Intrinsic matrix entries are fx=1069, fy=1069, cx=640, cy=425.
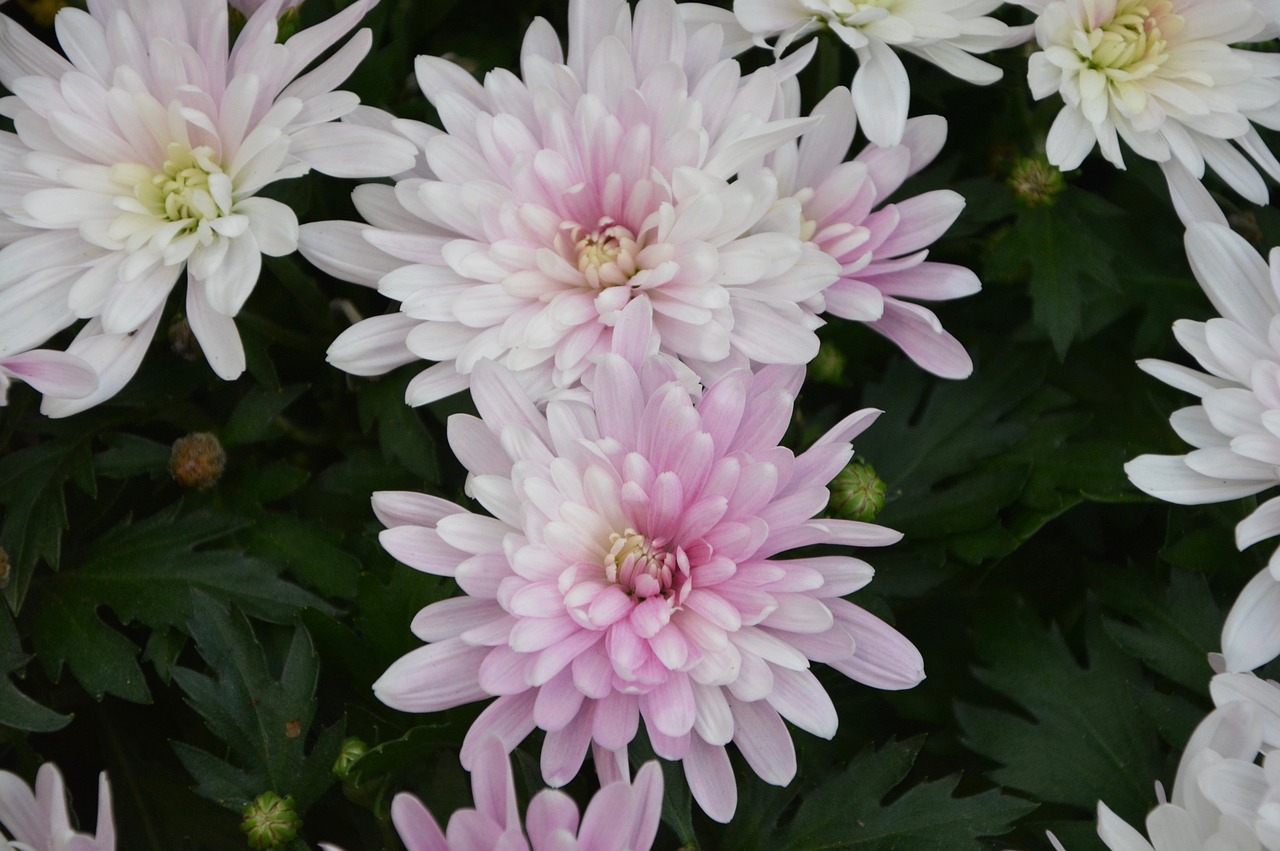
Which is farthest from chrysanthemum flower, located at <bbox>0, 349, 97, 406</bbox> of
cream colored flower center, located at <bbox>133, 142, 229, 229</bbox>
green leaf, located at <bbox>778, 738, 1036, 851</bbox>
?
green leaf, located at <bbox>778, 738, 1036, 851</bbox>

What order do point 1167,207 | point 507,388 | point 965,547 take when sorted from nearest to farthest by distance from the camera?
point 507,388 < point 965,547 < point 1167,207

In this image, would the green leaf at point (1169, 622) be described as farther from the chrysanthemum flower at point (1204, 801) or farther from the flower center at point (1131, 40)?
the flower center at point (1131, 40)

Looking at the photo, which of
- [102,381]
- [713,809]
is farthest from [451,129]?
[713,809]

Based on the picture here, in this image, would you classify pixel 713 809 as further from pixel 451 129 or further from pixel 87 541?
pixel 87 541

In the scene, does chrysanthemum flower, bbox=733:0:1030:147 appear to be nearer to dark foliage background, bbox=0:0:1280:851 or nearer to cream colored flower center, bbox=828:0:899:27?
cream colored flower center, bbox=828:0:899:27

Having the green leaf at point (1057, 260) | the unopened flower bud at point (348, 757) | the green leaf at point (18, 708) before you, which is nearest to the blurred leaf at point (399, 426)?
the unopened flower bud at point (348, 757)

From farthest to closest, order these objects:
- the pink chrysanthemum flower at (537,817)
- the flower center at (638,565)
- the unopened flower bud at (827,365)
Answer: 1. the unopened flower bud at (827,365)
2. the flower center at (638,565)
3. the pink chrysanthemum flower at (537,817)
